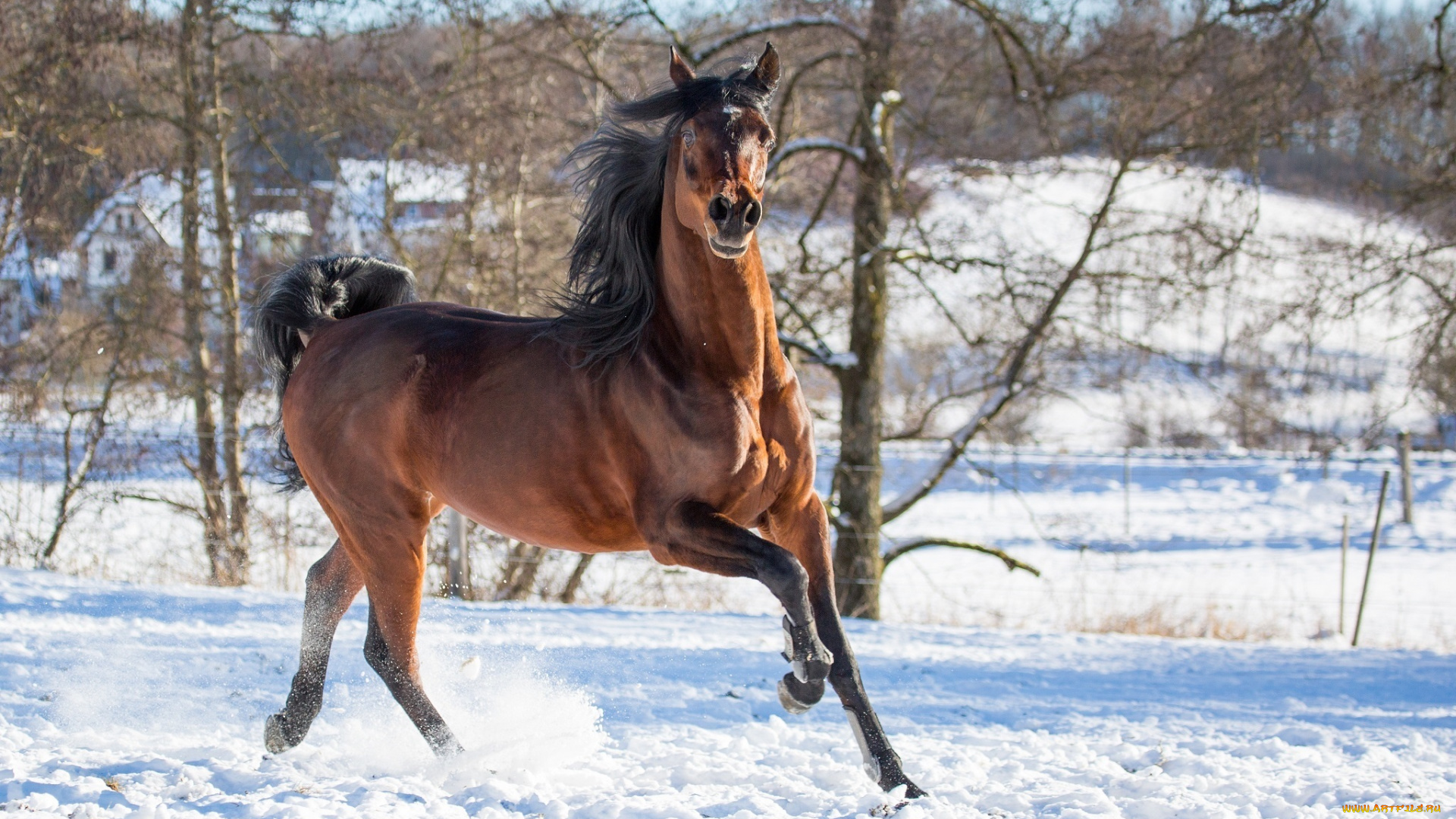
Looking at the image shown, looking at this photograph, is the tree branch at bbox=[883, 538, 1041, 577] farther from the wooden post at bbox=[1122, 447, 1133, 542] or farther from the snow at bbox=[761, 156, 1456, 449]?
the wooden post at bbox=[1122, 447, 1133, 542]

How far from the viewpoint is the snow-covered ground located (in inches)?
128

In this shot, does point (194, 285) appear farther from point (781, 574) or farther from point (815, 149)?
point (781, 574)

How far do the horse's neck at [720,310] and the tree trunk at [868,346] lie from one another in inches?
234

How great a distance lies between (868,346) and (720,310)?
662cm

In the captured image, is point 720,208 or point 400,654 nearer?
point 720,208

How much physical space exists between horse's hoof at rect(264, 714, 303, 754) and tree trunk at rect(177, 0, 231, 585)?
5.84 m

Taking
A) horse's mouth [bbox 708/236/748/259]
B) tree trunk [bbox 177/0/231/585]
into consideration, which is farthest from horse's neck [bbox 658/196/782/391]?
tree trunk [bbox 177/0/231/585]

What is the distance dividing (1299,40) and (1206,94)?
101 centimetres

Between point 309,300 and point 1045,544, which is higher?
point 309,300

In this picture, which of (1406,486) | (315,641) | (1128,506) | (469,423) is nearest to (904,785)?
(469,423)

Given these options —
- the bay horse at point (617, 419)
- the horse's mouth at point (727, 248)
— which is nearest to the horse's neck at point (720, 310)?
the bay horse at point (617, 419)

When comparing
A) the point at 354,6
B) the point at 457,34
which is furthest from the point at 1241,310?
the point at 354,6

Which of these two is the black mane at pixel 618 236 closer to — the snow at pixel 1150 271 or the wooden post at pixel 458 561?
the wooden post at pixel 458 561

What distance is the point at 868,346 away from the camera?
31.4 feet
